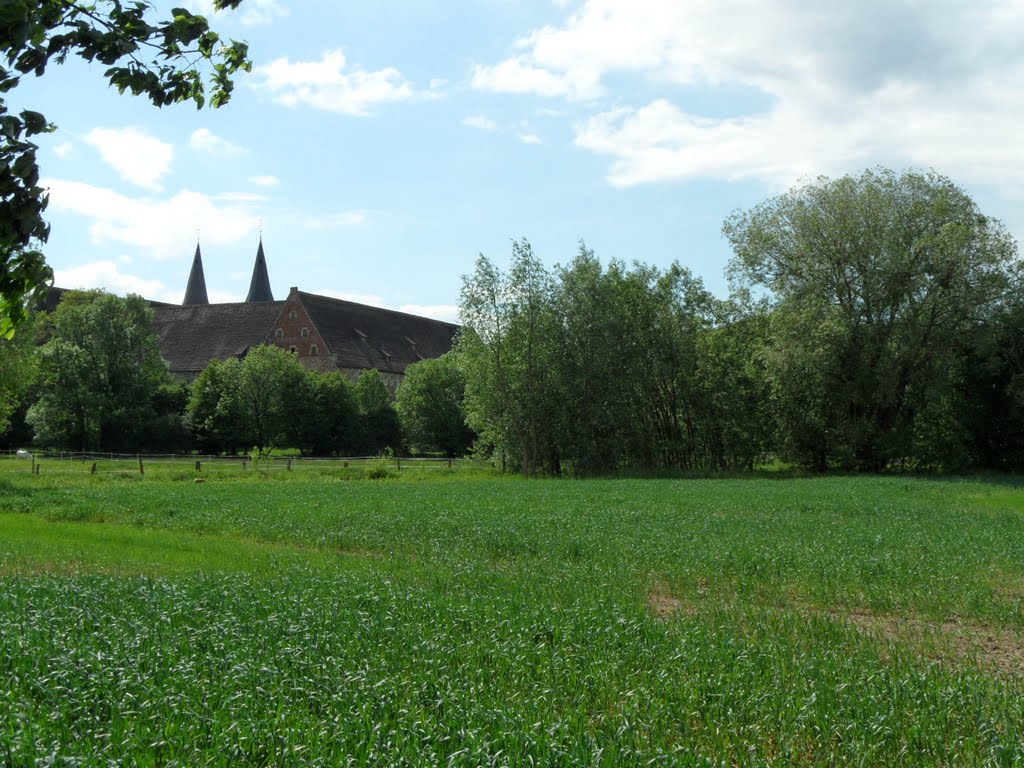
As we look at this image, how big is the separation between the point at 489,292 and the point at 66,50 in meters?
43.2

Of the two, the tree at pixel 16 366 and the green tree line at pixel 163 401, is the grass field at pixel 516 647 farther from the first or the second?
the green tree line at pixel 163 401

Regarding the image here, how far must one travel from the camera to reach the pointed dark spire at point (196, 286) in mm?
A: 105750

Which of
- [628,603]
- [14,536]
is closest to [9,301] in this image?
[628,603]

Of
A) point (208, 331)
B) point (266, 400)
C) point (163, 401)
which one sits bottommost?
point (163, 401)

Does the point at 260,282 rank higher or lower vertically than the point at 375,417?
higher

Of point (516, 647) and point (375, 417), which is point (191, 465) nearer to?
point (375, 417)

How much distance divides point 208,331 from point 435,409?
29.9 meters

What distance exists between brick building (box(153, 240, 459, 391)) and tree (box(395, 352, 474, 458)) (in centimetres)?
808

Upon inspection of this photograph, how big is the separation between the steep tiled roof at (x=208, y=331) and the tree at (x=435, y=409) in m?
20.8

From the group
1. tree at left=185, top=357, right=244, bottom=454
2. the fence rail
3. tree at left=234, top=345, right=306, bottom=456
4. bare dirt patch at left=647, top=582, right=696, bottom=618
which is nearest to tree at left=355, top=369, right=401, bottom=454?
tree at left=234, top=345, right=306, bottom=456

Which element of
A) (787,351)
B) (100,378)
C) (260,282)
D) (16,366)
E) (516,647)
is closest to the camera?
(516,647)

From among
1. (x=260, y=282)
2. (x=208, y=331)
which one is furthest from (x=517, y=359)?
(x=260, y=282)

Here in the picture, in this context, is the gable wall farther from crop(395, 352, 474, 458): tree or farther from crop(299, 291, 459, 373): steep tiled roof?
crop(395, 352, 474, 458): tree

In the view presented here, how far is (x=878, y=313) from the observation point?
4438 cm
